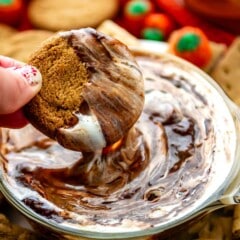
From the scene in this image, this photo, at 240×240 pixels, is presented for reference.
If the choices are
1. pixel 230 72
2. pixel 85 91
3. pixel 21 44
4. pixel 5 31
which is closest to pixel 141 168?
pixel 85 91

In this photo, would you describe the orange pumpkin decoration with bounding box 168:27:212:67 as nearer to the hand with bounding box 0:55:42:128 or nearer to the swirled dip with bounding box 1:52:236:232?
the swirled dip with bounding box 1:52:236:232

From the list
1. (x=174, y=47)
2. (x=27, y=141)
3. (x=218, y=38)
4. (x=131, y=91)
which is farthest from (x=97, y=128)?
(x=218, y=38)

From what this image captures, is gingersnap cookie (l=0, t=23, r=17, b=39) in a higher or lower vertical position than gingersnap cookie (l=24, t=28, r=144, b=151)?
lower

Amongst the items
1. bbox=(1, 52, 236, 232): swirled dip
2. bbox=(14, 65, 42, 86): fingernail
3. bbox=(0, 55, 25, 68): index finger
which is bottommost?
bbox=(1, 52, 236, 232): swirled dip

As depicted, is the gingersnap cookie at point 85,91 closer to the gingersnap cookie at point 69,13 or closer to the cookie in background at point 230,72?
the cookie in background at point 230,72

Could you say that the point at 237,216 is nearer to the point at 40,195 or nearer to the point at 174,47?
the point at 40,195

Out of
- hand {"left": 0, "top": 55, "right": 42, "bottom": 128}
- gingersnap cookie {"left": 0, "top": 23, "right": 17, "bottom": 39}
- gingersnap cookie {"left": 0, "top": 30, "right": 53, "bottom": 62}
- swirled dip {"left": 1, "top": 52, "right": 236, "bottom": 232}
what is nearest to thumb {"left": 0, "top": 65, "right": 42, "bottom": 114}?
hand {"left": 0, "top": 55, "right": 42, "bottom": 128}
